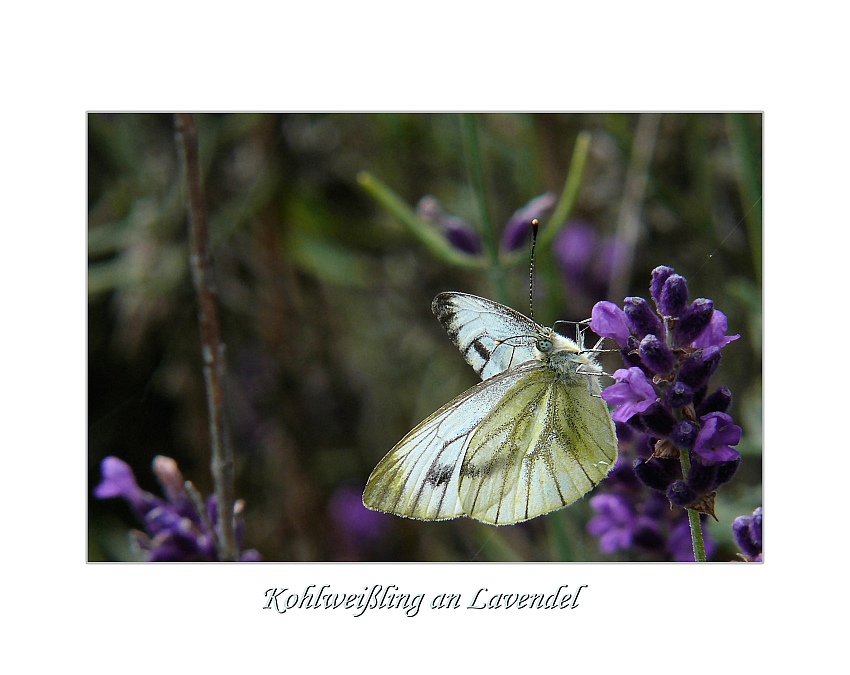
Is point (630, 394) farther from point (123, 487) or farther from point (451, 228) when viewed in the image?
Answer: point (123, 487)

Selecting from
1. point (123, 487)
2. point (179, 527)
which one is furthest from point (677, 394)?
point (123, 487)

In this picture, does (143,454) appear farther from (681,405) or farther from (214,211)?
(681,405)

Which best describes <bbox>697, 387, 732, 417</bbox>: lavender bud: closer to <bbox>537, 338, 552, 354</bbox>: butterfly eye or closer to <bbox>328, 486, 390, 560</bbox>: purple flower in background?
<bbox>537, 338, 552, 354</bbox>: butterfly eye

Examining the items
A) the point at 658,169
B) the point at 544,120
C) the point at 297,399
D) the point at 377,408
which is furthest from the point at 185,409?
the point at 658,169

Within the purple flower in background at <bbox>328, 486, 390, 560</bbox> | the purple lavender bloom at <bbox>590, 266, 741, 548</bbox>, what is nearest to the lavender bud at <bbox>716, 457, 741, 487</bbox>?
the purple lavender bloom at <bbox>590, 266, 741, 548</bbox>

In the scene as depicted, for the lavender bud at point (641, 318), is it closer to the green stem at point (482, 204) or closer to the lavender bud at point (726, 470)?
the lavender bud at point (726, 470)
